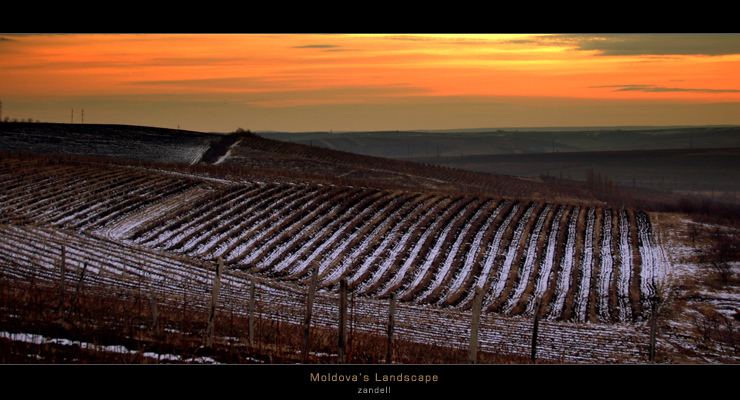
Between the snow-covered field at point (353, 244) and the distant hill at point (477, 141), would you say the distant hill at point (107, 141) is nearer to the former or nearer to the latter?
the snow-covered field at point (353, 244)

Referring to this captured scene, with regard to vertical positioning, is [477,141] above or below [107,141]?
above

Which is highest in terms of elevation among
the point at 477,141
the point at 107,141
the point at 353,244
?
the point at 477,141

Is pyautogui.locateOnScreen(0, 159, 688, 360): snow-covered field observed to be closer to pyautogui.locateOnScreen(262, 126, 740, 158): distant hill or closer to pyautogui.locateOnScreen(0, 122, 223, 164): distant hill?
pyautogui.locateOnScreen(0, 122, 223, 164): distant hill

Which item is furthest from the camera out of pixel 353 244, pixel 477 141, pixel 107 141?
pixel 477 141

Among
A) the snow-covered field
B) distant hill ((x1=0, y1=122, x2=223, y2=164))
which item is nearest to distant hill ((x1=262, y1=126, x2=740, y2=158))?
distant hill ((x1=0, y1=122, x2=223, y2=164))

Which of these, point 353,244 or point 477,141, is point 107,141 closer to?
point 353,244

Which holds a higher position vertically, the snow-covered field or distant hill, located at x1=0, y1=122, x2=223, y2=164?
distant hill, located at x1=0, y1=122, x2=223, y2=164

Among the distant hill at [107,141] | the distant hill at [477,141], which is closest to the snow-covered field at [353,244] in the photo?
the distant hill at [107,141]

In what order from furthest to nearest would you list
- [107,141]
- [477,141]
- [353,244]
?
[477,141] → [107,141] → [353,244]

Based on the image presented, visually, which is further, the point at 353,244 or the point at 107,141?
the point at 107,141

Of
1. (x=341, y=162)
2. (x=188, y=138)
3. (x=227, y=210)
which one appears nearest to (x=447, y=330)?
(x=227, y=210)

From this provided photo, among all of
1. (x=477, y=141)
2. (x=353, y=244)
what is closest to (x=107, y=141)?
(x=353, y=244)

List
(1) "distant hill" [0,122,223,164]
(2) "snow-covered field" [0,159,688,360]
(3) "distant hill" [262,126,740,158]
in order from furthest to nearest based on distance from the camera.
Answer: (3) "distant hill" [262,126,740,158], (1) "distant hill" [0,122,223,164], (2) "snow-covered field" [0,159,688,360]

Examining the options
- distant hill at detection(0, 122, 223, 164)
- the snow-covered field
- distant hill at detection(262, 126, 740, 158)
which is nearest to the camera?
the snow-covered field
